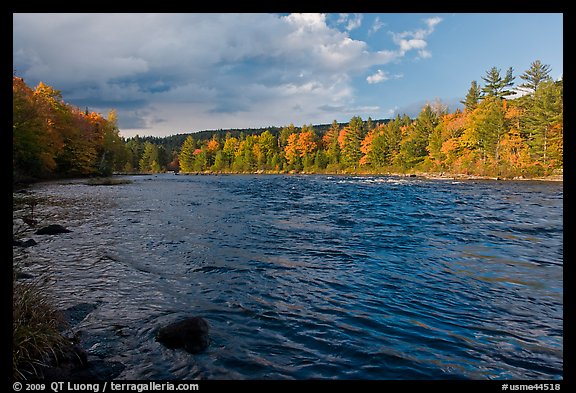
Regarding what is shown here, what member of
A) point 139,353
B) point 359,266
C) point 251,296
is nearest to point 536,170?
point 359,266

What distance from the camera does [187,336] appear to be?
5.77m

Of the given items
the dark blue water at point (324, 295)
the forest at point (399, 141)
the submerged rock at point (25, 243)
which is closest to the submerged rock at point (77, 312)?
the dark blue water at point (324, 295)

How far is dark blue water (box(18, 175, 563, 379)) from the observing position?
17.7ft

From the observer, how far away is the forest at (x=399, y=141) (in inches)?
1854

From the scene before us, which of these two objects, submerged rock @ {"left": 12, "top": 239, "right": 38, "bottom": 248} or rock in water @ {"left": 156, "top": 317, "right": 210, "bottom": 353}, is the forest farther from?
rock in water @ {"left": 156, "top": 317, "right": 210, "bottom": 353}

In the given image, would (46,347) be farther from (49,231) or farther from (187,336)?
(49,231)

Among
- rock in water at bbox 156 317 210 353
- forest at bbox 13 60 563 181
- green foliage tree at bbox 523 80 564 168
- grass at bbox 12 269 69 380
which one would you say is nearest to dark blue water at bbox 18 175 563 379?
rock in water at bbox 156 317 210 353

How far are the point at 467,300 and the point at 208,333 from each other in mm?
6312

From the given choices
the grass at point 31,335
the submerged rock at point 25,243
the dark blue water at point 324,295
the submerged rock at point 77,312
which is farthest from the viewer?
the submerged rock at point 25,243

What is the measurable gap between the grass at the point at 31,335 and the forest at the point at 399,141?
38.7 meters

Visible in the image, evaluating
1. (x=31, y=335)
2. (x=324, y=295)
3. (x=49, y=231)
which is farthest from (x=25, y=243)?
(x=324, y=295)

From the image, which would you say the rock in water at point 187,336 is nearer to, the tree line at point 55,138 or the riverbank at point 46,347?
the riverbank at point 46,347

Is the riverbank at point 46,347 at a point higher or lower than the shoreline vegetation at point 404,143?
lower

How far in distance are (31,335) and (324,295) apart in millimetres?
5963
